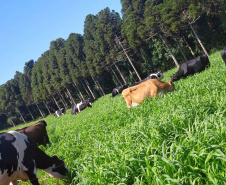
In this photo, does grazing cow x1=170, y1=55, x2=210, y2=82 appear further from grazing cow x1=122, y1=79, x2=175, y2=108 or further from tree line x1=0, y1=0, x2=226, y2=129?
tree line x1=0, y1=0, x2=226, y2=129

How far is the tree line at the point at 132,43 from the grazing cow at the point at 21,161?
72.0 ft

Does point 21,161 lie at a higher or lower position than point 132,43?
lower

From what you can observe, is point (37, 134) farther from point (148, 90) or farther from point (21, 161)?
point (21, 161)

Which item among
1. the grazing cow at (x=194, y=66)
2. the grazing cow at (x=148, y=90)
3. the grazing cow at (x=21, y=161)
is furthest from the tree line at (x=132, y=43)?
the grazing cow at (x=21, y=161)

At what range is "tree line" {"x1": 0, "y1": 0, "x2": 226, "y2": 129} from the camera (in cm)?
2497

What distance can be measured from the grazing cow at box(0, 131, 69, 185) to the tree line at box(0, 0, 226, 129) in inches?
864

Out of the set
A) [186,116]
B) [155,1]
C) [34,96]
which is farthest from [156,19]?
[34,96]

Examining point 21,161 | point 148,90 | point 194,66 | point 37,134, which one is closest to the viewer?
point 21,161

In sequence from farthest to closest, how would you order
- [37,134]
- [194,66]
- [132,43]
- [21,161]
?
1. [132,43]
2. [194,66]
3. [37,134]
4. [21,161]

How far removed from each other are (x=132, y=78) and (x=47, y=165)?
3344 centimetres

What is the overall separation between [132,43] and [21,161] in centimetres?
2563

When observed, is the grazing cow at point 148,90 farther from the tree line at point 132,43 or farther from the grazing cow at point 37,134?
the tree line at point 132,43

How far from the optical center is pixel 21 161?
4.09 meters

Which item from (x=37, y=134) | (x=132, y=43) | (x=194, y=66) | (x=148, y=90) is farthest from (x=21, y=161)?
(x=132, y=43)
